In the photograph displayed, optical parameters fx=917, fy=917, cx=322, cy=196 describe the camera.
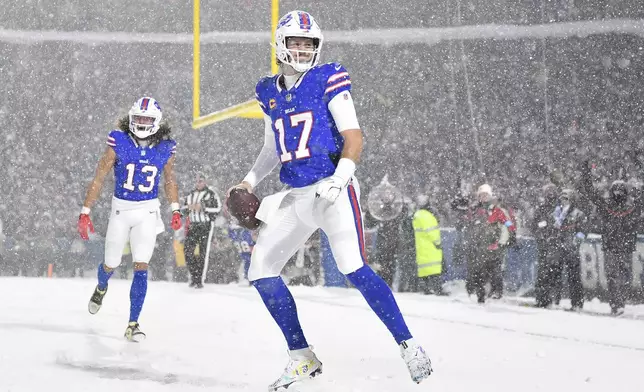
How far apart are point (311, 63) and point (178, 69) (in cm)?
1305

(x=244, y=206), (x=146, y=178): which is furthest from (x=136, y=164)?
(x=244, y=206)

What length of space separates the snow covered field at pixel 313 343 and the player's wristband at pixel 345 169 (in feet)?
2.84

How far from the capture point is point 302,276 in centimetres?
1020

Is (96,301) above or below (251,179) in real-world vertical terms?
below

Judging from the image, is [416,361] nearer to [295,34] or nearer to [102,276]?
[295,34]

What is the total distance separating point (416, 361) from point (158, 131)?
272cm

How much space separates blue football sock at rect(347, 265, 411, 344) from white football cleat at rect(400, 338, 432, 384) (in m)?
0.04

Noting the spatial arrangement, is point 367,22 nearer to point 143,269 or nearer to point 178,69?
point 178,69

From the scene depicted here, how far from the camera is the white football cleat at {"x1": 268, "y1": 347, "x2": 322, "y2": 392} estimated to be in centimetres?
358

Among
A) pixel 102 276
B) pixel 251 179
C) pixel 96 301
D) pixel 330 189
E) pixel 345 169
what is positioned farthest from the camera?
pixel 96 301

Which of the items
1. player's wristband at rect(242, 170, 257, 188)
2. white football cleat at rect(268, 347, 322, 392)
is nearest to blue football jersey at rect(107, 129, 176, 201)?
player's wristband at rect(242, 170, 257, 188)

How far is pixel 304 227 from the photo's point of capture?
3.68m

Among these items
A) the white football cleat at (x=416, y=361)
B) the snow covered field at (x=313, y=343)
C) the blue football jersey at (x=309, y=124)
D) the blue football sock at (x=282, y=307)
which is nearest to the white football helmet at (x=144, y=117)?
the snow covered field at (x=313, y=343)

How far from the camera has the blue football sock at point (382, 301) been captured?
11.5ft
